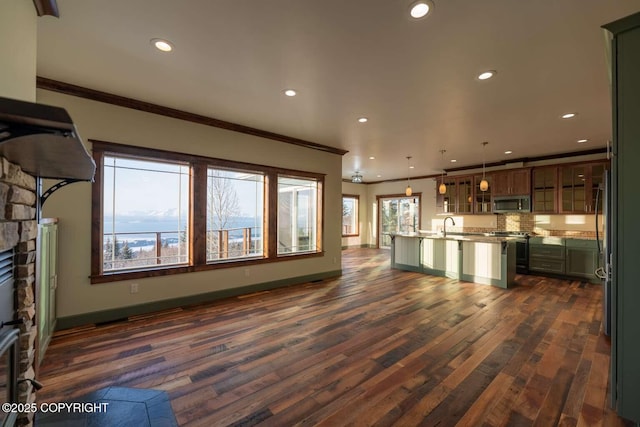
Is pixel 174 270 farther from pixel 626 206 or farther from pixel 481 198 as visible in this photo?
pixel 481 198

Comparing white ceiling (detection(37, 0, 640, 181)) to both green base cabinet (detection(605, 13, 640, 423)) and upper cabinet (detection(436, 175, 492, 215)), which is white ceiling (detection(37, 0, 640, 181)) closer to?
green base cabinet (detection(605, 13, 640, 423))

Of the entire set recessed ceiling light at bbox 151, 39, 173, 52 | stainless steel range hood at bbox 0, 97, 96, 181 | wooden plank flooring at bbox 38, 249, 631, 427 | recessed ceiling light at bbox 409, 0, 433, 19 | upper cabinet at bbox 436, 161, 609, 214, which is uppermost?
recessed ceiling light at bbox 151, 39, 173, 52

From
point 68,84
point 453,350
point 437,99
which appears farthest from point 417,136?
point 68,84

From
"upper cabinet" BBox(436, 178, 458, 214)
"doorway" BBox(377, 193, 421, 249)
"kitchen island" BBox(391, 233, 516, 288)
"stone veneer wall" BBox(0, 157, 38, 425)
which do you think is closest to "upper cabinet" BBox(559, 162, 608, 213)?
"kitchen island" BBox(391, 233, 516, 288)

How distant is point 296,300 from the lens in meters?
4.40

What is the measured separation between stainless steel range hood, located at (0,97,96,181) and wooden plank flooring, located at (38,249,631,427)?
1.68m

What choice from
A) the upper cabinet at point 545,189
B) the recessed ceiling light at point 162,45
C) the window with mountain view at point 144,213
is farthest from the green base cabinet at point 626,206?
the upper cabinet at point 545,189

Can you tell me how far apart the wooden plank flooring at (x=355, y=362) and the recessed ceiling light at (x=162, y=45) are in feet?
8.95

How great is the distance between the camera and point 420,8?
6.43 feet

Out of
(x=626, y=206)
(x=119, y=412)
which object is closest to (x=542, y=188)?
(x=626, y=206)

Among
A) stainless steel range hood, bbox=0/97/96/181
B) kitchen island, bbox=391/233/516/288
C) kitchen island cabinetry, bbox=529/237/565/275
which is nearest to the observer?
stainless steel range hood, bbox=0/97/96/181

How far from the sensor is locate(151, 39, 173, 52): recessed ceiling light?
2.37m

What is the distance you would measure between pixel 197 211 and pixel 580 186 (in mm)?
7527

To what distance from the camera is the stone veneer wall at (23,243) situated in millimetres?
1333
